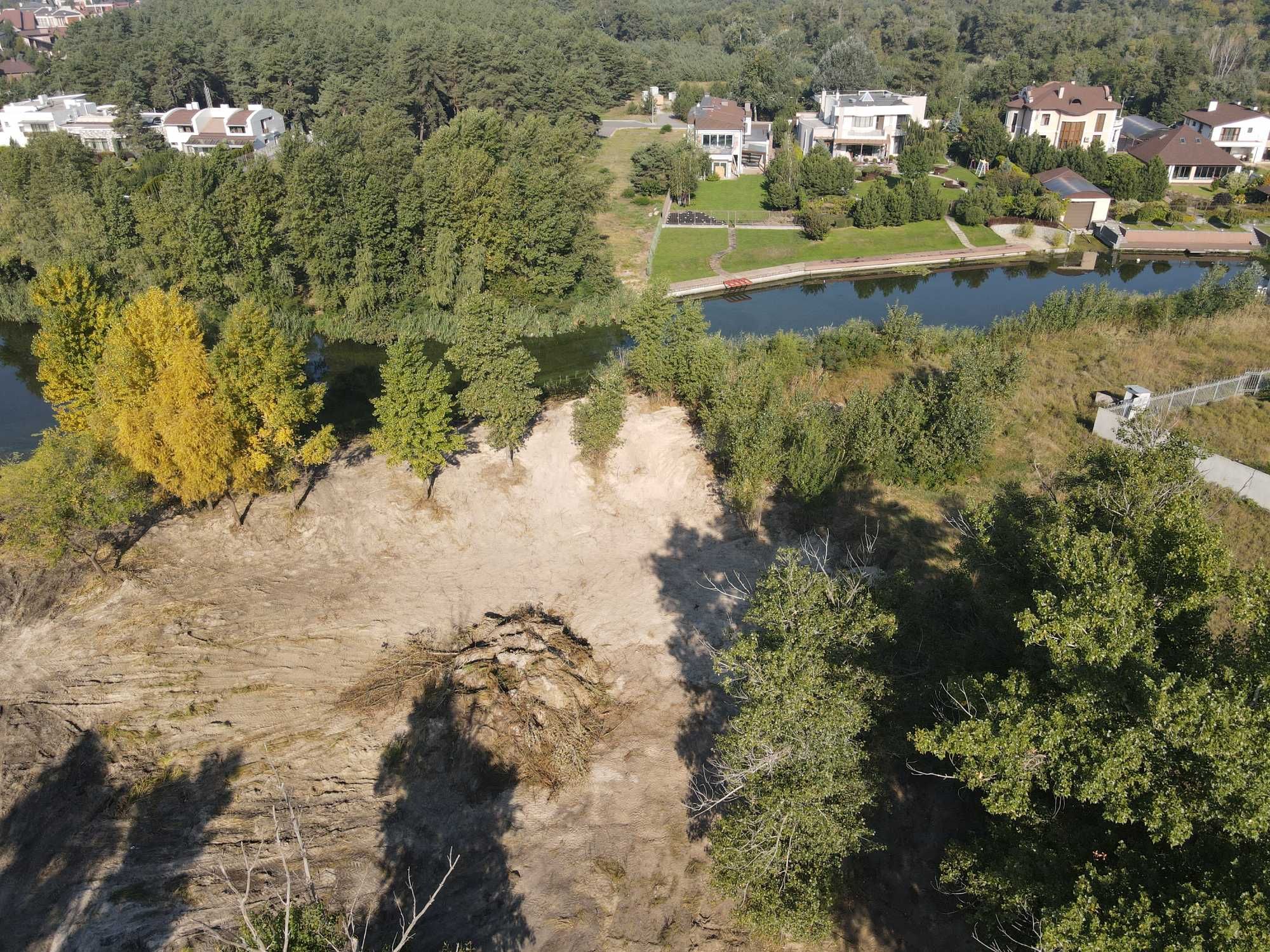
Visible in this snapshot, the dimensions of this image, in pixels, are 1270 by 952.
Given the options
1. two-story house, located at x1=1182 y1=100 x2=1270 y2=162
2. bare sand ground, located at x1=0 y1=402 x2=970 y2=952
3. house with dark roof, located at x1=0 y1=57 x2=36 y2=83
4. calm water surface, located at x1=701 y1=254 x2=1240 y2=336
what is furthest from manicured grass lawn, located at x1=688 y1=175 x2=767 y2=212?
house with dark roof, located at x1=0 y1=57 x2=36 y2=83

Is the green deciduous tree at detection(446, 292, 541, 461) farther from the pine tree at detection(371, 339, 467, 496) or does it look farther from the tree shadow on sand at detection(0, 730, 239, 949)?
the tree shadow on sand at detection(0, 730, 239, 949)

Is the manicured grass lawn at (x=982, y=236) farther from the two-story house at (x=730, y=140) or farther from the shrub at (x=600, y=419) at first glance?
the shrub at (x=600, y=419)

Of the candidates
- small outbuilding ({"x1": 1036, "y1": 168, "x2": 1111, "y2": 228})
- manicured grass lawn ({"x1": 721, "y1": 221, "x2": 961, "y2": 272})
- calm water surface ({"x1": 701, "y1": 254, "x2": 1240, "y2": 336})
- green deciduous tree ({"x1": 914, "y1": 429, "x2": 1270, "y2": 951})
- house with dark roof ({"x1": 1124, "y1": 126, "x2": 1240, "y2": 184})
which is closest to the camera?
green deciduous tree ({"x1": 914, "y1": 429, "x2": 1270, "y2": 951})

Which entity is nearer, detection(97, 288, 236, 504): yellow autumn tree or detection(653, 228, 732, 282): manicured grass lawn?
detection(97, 288, 236, 504): yellow autumn tree

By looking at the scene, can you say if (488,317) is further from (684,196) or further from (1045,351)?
(684,196)

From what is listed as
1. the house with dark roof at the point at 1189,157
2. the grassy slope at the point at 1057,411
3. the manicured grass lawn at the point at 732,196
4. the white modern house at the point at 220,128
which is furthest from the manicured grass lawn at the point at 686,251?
the white modern house at the point at 220,128

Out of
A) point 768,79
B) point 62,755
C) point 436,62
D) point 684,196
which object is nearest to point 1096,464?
point 62,755

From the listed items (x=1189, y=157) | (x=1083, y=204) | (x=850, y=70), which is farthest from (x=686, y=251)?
(x=850, y=70)
